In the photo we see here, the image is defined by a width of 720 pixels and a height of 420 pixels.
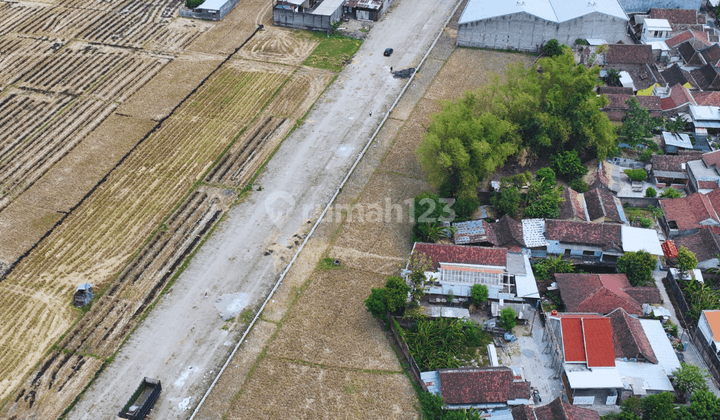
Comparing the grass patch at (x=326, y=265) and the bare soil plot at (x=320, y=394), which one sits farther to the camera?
the grass patch at (x=326, y=265)

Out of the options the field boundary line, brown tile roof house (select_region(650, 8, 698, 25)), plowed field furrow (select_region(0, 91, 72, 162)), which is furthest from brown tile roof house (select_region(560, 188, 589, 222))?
plowed field furrow (select_region(0, 91, 72, 162))

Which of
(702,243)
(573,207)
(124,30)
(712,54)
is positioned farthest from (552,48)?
(124,30)

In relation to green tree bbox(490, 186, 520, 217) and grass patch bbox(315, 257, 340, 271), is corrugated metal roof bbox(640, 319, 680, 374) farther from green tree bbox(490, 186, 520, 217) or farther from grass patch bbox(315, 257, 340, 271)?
grass patch bbox(315, 257, 340, 271)

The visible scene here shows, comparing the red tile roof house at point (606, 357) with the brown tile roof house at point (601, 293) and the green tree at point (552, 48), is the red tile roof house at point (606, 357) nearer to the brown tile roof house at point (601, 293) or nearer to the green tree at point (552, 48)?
the brown tile roof house at point (601, 293)

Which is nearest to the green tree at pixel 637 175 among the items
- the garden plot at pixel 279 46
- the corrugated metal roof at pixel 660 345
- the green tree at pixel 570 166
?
the green tree at pixel 570 166

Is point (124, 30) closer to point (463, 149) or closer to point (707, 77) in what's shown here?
point (463, 149)
